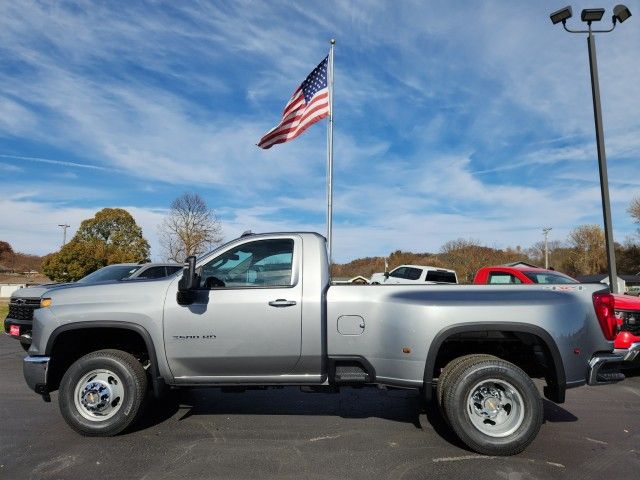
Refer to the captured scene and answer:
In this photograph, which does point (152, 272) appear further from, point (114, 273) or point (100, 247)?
point (100, 247)

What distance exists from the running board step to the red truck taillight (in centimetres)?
215

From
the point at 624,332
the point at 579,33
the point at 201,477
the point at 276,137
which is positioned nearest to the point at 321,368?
the point at 201,477

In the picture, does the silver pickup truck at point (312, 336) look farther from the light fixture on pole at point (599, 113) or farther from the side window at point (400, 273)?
the side window at point (400, 273)

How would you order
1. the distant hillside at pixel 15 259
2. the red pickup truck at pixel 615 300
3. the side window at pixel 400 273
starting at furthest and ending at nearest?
the distant hillside at pixel 15 259
the side window at pixel 400 273
the red pickup truck at pixel 615 300

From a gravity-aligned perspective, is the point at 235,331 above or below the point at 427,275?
below

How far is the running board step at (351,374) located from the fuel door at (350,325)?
13.2 inches

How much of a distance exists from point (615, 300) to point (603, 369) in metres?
3.56

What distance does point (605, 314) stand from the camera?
172 inches

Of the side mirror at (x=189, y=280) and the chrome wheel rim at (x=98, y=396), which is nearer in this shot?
the side mirror at (x=189, y=280)

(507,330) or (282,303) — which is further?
(282,303)

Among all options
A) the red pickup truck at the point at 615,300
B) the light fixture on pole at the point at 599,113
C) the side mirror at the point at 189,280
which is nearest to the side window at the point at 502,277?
the red pickup truck at the point at 615,300

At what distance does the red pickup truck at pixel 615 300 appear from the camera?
6746mm

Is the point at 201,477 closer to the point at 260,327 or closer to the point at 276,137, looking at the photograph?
the point at 260,327

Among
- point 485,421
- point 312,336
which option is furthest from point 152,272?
point 485,421
